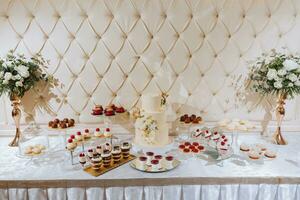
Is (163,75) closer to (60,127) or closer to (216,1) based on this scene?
(216,1)

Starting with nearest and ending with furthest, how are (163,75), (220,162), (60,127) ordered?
1. (220,162)
2. (60,127)
3. (163,75)

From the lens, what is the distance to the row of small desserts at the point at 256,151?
1.77 meters

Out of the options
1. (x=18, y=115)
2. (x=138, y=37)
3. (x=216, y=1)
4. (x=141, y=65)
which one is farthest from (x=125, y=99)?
(x=216, y=1)

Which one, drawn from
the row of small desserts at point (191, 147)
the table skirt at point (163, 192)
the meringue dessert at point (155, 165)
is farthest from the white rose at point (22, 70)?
the row of small desserts at point (191, 147)

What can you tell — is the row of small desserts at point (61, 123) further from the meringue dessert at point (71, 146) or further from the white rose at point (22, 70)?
the white rose at point (22, 70)

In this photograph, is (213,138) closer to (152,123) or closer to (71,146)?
(152,123)

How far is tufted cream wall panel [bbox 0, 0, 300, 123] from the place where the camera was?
6.38ft

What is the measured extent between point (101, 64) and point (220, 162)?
953 mm

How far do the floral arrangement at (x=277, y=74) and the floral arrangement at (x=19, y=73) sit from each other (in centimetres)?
136

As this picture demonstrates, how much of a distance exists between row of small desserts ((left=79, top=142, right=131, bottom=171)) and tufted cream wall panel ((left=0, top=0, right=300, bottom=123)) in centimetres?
37

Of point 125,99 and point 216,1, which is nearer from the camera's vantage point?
point 216,1

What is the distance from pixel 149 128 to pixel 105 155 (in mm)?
306

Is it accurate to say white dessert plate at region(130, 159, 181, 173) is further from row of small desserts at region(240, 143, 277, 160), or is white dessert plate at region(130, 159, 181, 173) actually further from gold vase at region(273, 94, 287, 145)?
gold vase at region(273, 94, 287, 145)

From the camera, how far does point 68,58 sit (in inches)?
79.2
